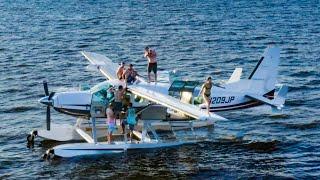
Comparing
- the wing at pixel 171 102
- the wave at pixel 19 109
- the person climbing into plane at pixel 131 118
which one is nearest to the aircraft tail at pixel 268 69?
the wing at pixel 171 102

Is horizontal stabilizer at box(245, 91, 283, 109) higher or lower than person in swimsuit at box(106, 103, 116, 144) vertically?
higher

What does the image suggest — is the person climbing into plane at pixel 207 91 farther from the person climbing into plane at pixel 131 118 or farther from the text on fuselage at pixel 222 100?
the person climbing into plane at pixel 131 118

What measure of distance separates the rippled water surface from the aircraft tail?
240cm

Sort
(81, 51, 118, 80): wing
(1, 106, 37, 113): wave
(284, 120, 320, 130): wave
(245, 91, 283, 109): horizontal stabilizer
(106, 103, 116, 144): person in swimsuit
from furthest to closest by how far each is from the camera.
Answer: (1, 106, 37, 113): wave, (81, 51, 118, 80): wing, (284, 120, 320, 130): wave, (245, 91, 283, 109): horizontal stabilizer, (106, 103, 116, 144): person in swimsuit

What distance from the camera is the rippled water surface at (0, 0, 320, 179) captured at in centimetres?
2761

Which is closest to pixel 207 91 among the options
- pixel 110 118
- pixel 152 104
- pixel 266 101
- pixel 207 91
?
pixel 207 91

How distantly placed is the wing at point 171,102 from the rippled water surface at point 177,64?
8.24ft

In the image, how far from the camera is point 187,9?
93812 mm

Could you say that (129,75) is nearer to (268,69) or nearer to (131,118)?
(131,118)

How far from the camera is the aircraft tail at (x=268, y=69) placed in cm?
3253

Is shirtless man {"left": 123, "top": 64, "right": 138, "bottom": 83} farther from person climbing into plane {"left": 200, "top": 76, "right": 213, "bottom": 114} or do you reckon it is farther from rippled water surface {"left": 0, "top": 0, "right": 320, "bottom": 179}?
rippled water surface {"left": 0, "top": 0, "right": 320, "bottom": 179}

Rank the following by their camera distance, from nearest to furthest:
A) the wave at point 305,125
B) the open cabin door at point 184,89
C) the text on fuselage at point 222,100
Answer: the open cabin door at point 184,89 < the text on fuselage at point 222,100 < the wave at point 305,125

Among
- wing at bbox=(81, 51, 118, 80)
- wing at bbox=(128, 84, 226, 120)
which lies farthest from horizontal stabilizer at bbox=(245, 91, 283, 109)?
wing at bbox=(81, 51, 118, 80)

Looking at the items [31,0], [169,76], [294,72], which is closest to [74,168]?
[169,76]
